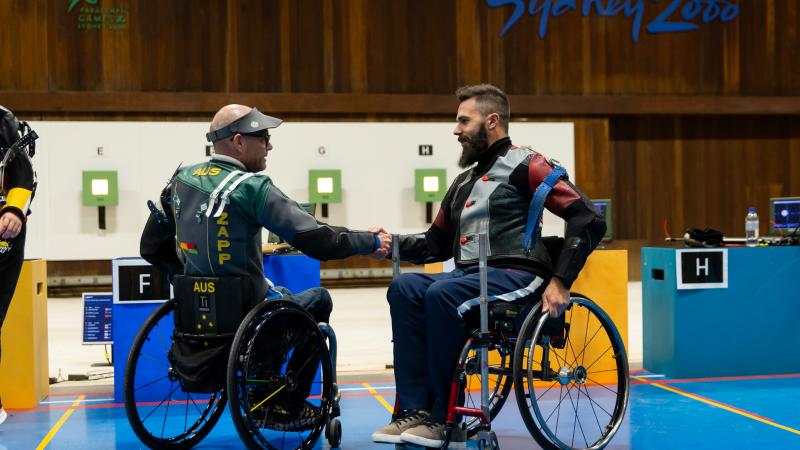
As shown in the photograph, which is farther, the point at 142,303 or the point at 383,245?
the point at 142,303

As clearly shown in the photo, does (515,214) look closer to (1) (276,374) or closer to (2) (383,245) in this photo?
(2) (383,245)

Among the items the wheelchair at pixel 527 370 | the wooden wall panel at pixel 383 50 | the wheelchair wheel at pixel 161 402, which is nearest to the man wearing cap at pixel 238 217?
the wheelchair wheel at pixel 161 402

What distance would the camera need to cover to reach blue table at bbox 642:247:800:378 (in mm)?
4676

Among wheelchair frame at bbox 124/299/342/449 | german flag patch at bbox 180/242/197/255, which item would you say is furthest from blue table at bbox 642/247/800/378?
german flag patch at bbox 180/242/197/255

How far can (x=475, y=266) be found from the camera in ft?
10.7

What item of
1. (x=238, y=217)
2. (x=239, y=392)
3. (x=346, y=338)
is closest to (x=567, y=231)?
(x=238, y=217)

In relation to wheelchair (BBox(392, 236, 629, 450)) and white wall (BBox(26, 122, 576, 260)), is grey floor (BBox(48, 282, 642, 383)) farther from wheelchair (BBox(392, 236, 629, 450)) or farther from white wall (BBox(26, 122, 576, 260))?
wheelchair (BBox(392, 236, 629, 450))

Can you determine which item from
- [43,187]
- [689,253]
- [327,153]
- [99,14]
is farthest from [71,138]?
[689,253]

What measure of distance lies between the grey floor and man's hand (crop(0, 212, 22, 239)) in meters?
1.33

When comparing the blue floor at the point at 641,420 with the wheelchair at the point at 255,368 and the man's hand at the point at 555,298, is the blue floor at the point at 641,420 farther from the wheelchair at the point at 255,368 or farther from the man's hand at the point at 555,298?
the man's hand at the point at 555,298

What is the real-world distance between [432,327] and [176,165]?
7.65 meters

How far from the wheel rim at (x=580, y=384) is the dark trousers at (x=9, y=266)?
210 centimetres

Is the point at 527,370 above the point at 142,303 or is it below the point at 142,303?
below

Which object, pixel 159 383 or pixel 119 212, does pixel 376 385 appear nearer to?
pixel 159 383
